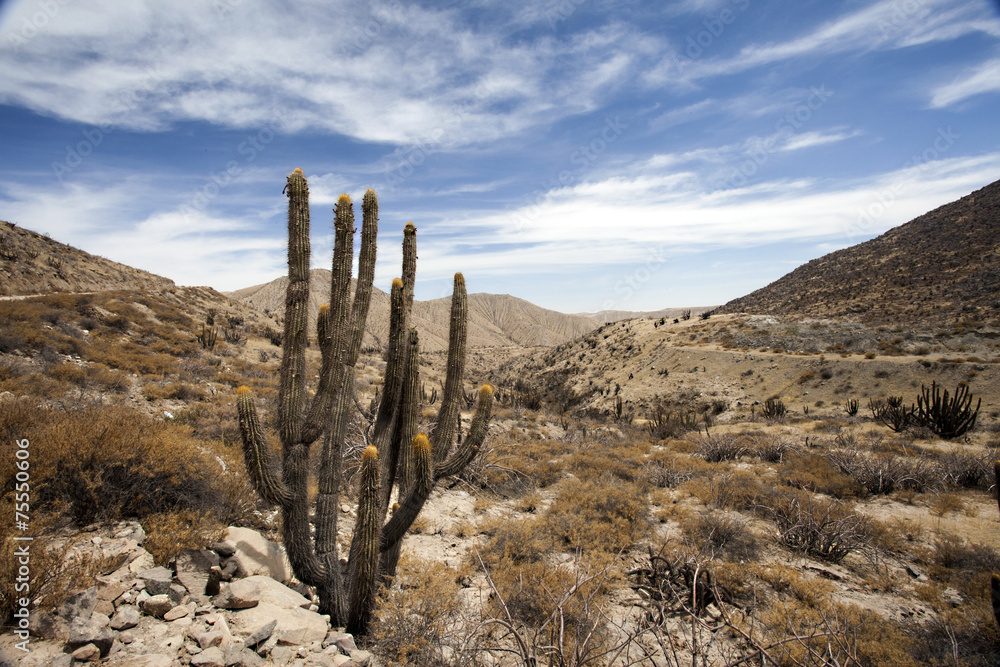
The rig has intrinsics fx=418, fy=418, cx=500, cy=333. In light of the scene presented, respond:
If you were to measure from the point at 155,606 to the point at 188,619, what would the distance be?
0.86 feet

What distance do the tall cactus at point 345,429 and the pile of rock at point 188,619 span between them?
386 millimetres

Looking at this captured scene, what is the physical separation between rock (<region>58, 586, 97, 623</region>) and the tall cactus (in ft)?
3.98

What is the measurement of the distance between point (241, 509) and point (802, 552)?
25.6 ft

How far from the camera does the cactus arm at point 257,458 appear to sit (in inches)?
154

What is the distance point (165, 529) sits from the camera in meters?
3.92

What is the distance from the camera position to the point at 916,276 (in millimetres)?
38531

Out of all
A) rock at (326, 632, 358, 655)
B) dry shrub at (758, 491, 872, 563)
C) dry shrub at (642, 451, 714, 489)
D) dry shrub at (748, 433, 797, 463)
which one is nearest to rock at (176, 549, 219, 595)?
rock at (326, 632, 358, 655)

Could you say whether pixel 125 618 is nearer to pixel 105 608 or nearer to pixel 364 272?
pixel 105 608

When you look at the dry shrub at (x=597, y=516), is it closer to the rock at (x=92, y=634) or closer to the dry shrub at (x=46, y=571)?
the rock at (x=92, y=634)

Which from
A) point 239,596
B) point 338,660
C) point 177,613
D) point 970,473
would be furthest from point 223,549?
point 970,473

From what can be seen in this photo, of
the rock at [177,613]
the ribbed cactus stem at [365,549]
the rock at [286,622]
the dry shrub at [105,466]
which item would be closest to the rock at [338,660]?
the rock at [286,622]

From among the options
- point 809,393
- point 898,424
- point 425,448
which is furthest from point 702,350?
point 425,448

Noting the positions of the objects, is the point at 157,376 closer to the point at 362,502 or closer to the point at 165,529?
the point at 165,529

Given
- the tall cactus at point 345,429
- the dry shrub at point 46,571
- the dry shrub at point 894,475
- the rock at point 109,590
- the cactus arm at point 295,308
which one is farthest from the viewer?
the dry shrub at point 894,475
